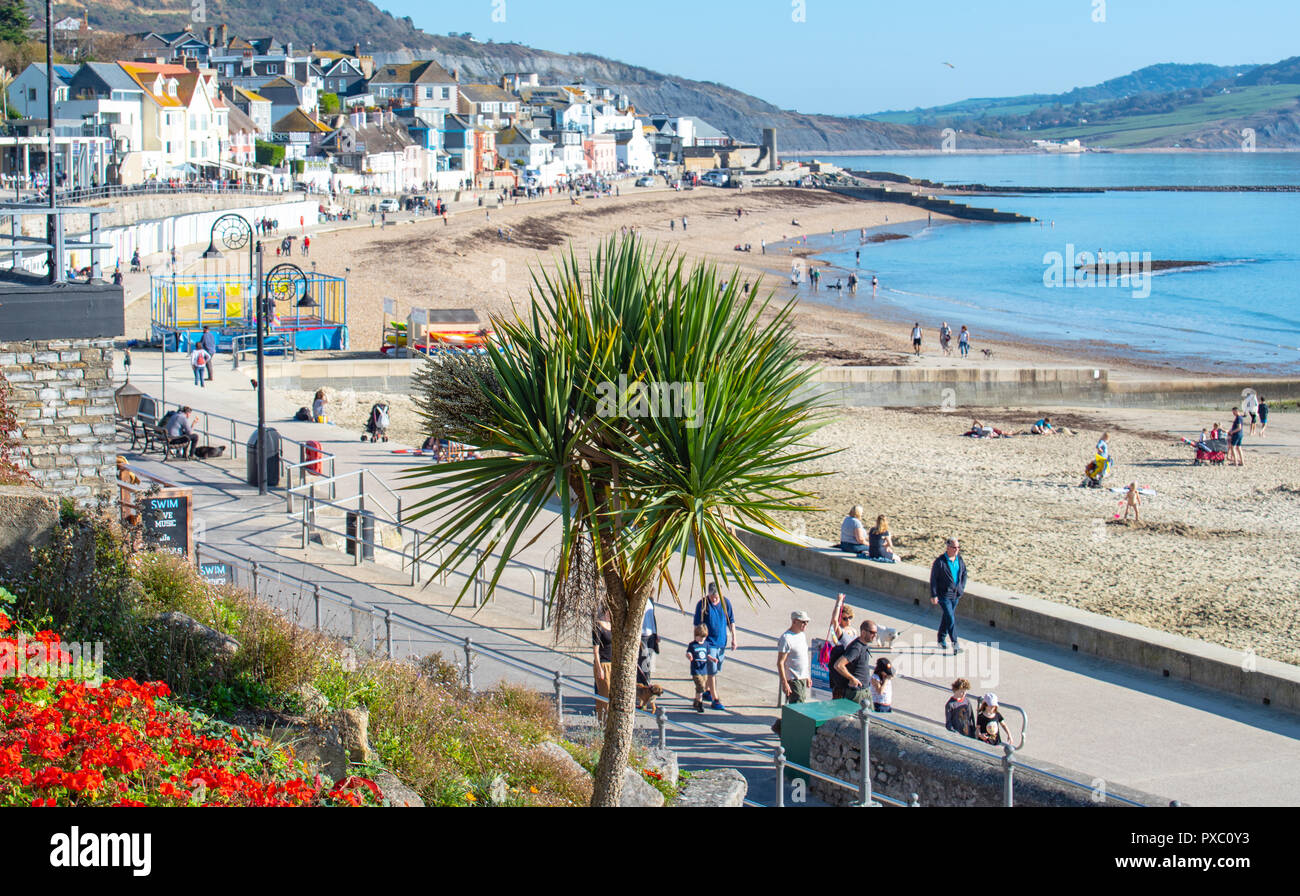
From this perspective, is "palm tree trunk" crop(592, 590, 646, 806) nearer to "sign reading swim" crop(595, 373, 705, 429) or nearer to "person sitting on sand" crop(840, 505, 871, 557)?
"sign reading swim" crop(595, 373, 705, 429)

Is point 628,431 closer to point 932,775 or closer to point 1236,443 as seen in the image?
point 932,775

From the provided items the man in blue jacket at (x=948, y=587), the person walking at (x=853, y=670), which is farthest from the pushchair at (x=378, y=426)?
the person walking at (x=853, y=670)

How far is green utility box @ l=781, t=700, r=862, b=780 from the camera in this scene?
918 cm

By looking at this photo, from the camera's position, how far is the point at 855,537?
51.1 ft

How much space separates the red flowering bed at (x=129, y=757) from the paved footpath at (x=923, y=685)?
7.07 feet

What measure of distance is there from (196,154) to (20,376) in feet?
230

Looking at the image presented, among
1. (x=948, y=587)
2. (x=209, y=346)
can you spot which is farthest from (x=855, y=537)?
(x=209, y=346)

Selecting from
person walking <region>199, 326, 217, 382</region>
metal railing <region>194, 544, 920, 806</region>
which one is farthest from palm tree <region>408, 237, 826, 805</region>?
person walking <region>199, 326, 217, 382</region>

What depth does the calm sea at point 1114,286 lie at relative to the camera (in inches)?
1955

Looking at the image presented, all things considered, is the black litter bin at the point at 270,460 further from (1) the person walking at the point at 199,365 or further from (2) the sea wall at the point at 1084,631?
(1) the person walking at the point at 199,365

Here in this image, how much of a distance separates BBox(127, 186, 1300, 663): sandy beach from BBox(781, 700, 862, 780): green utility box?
1.91m

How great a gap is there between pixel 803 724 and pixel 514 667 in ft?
10.6
